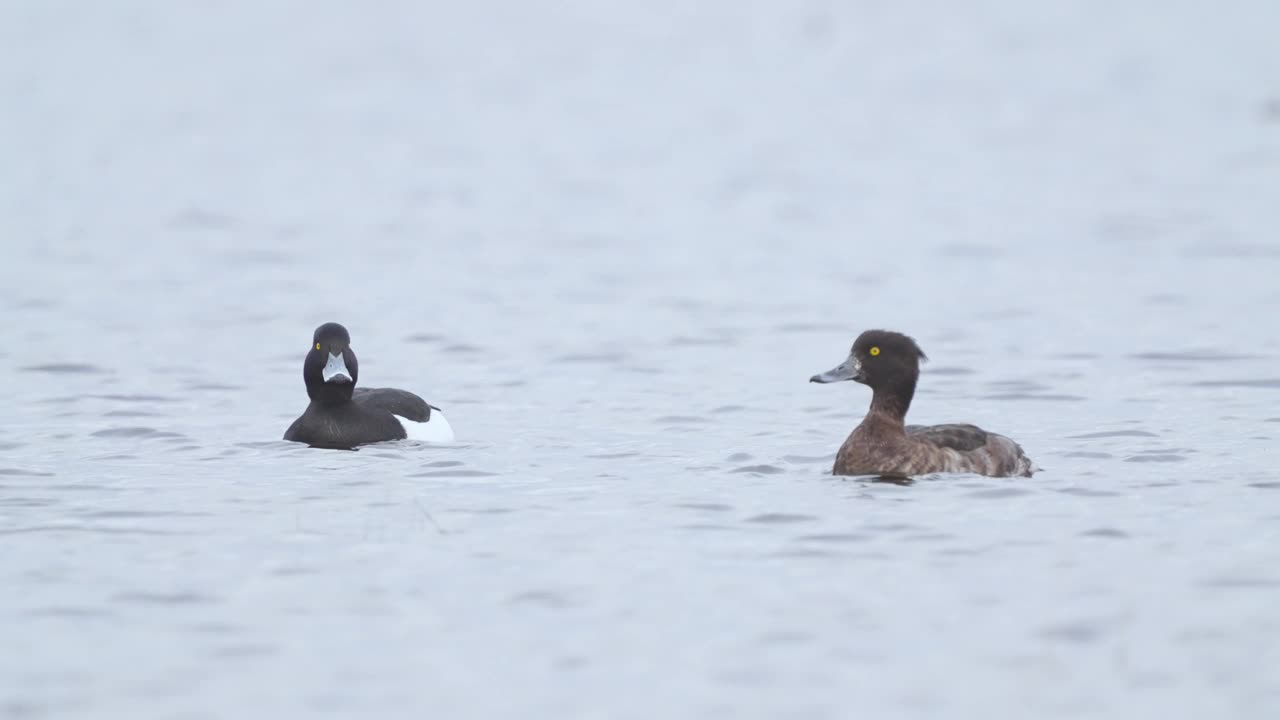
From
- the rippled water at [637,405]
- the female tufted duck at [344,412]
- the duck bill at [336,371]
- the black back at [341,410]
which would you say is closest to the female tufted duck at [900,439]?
the rippled water at [637,405]

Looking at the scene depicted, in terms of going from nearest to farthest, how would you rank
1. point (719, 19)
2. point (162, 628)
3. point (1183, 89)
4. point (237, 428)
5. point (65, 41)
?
point (162, 628) → point (237, 428) → point (1183, 89) → point (65, 41) → point (719, 19)

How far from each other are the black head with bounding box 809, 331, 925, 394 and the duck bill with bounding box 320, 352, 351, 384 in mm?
3488

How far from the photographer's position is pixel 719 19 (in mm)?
76500

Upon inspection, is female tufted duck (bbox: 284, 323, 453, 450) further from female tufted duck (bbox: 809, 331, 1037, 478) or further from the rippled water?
female tufted duck (bbox: 809, 331, 1037, 478)

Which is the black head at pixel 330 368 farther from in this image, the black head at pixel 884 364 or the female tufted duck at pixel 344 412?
the black head at pixel 884 364

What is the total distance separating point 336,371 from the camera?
49.3ft

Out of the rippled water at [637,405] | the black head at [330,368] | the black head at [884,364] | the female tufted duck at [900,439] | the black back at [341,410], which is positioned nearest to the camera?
the rippled water at [637,405]

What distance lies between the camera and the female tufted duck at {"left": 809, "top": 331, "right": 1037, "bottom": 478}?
523 inches

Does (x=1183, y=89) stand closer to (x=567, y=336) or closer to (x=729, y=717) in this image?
(x=567, y=336)

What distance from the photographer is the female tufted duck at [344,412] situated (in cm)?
1485

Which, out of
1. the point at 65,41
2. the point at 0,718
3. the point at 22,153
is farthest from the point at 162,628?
the point at 65,41

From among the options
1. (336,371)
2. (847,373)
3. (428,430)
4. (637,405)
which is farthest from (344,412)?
(847,373)

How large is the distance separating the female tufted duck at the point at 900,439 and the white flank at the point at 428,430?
292cm

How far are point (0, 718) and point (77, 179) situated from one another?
2662cm
